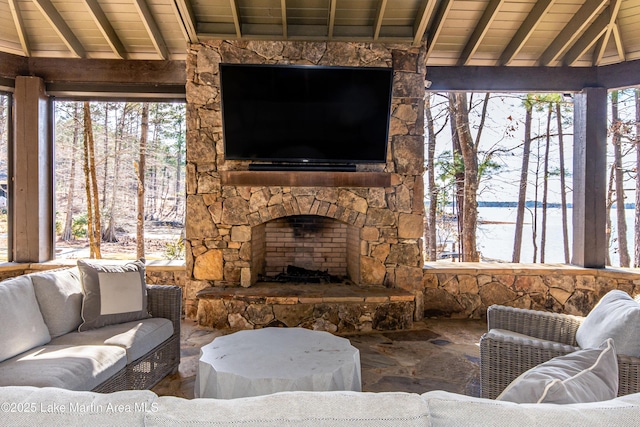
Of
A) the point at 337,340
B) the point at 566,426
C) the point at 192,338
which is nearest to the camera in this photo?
the point at 566,426

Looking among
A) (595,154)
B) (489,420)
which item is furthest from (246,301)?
(595,154)

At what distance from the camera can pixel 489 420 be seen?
2.89 ft

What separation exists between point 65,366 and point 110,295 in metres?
0.85

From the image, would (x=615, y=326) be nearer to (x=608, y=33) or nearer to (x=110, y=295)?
(x=110, y=295)

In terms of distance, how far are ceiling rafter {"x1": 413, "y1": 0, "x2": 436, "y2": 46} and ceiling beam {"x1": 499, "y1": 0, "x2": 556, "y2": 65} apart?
3.44 feet

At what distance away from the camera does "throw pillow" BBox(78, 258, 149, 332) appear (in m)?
2.80

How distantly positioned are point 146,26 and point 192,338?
10.7 feet

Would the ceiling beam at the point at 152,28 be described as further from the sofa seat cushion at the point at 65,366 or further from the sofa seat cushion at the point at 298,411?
the sofa seat cushion at the point at 298,411

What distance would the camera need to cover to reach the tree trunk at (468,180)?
23.3 feet

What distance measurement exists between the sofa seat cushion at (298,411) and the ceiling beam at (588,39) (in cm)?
493

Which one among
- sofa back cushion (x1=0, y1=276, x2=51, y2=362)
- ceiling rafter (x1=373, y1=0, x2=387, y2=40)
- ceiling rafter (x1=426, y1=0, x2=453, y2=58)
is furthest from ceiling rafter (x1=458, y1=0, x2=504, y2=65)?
sofa back cushion (x1=0, y1=276, x2=51, y2=362)

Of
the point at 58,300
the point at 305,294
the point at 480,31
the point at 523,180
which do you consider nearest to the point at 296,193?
the point at 305,294

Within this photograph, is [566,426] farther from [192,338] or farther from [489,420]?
[192,338]

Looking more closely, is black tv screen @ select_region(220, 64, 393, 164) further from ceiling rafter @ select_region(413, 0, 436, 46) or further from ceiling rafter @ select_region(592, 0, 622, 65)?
ceiling rafter @ select_region(592, 0, 622, 65)
